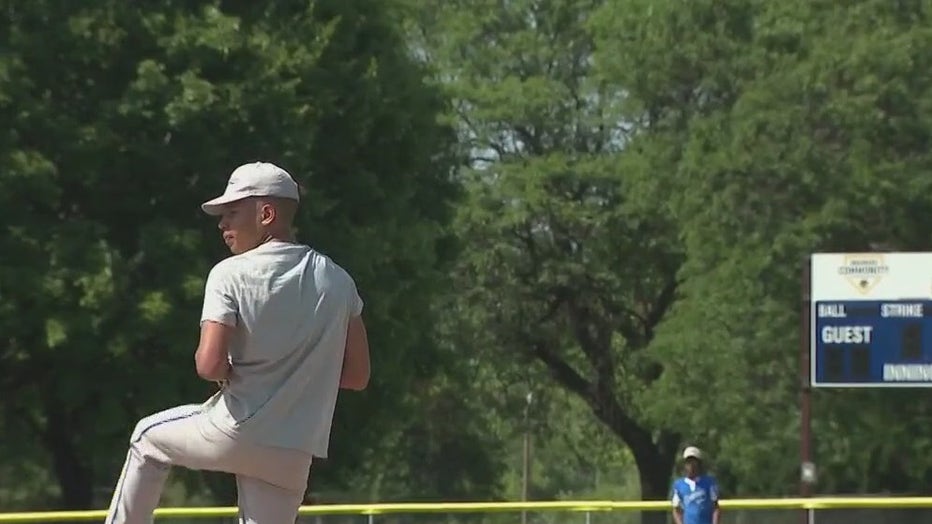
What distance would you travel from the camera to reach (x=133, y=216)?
30.0 m

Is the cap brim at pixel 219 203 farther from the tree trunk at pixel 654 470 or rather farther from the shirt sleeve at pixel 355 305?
the tree trunk at pixel 654 470

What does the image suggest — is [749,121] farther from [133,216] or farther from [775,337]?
[133,216]

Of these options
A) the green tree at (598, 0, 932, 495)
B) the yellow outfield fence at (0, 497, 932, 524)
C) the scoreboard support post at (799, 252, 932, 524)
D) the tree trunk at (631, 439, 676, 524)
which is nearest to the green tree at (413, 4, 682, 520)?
the tree trunk at (631, 439, 676, 524)

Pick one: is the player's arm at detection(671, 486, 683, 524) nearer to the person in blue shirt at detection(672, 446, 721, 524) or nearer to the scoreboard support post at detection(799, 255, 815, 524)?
the person in blue shirt at detection(672, 446, 721, 524)

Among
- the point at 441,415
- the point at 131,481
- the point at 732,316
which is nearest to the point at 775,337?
the point at 732,316

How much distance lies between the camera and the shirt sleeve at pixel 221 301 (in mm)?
5414

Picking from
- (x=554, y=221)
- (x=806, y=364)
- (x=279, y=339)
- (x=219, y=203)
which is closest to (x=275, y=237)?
(x=219, y=203)

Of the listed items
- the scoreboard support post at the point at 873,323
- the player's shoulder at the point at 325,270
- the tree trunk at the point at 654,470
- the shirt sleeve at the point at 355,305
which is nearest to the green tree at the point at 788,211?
the tree trunk at the point at 654,470

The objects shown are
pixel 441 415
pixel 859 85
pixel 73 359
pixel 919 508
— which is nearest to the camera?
pixel 919 508

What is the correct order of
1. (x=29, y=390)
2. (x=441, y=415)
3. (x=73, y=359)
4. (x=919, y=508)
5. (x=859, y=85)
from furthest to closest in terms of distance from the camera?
(x=441, y=415), (x=859, y=85), (x=29, y=390), (x=73, y=359), (x=919, y=508)

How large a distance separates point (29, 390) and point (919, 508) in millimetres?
16920

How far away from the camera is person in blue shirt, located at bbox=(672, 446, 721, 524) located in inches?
733

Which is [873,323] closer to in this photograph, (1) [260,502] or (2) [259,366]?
(1) [260,502]

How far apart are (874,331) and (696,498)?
769 centimetres
